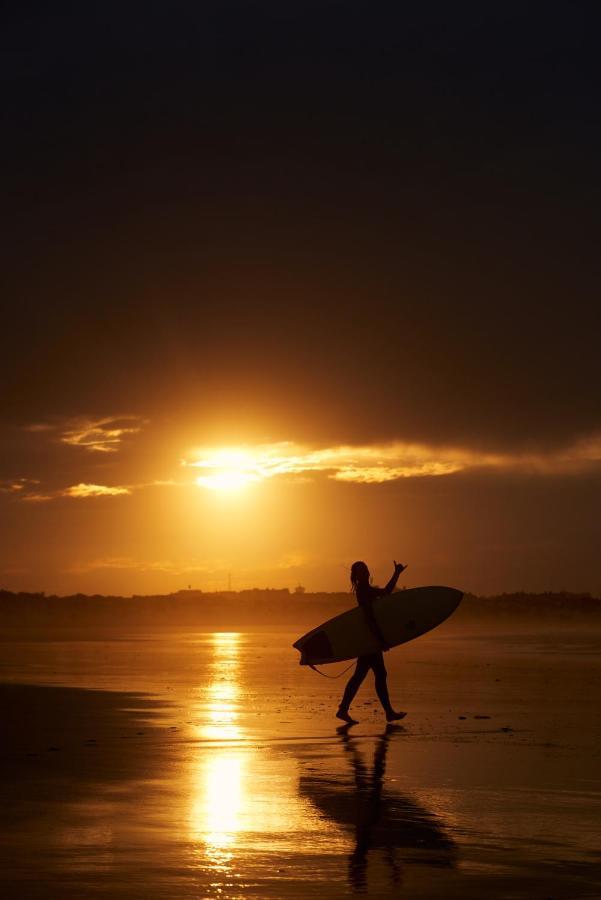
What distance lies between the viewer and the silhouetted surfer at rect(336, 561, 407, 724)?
61.1 ft

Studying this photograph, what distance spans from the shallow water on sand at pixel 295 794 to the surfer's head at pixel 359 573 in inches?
81.7

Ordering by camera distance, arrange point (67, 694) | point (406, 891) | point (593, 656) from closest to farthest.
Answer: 1. point (406, 891)
2. point (67, 694)
3. point (593, 656)

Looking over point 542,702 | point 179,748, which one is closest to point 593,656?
point 542,702

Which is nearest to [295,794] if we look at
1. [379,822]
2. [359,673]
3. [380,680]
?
[379,822]

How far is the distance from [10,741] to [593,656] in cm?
2758

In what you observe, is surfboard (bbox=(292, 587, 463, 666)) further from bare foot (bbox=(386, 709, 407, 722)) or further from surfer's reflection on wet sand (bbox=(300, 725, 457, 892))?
surfer's reflection on wet sand (bbox=(300, 725, 457, 892))

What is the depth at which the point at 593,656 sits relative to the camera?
40.5 m

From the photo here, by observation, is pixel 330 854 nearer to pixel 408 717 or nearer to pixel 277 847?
pixel 277 847

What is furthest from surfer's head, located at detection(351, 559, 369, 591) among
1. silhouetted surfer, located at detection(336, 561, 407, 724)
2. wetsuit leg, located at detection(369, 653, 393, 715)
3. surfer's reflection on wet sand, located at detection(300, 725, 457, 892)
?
surfer's reflection on wet sand, located at detection(300, 725, 457, 892)

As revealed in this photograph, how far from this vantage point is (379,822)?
10195mm

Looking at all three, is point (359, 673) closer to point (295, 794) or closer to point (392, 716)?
point (392, 716)

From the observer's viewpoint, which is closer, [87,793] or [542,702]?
[87,793]

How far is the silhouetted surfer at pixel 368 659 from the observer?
18609 millimetres

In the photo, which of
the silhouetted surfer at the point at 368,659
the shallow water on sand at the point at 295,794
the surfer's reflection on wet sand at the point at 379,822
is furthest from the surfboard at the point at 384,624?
the surfer's reflection on wet sand at the point at 379,822
